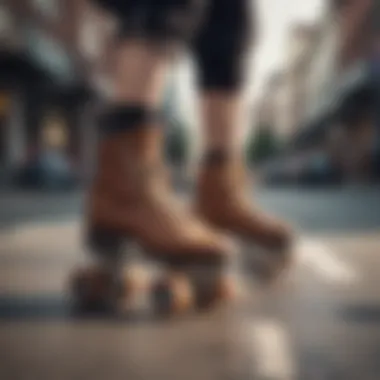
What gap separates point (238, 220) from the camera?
2.09 ft

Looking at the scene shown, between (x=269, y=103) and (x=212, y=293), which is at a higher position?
(x=269, y=103)

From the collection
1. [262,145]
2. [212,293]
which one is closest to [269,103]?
[262,145]

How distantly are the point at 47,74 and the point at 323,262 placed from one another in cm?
22

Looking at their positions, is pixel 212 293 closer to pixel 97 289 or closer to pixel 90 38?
pixel 97 289

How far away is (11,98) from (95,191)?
8 cm

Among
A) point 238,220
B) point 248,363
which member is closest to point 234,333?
point 248,363

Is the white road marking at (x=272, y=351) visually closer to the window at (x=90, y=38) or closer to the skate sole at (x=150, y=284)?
the skate sole at (x=150, y=284)

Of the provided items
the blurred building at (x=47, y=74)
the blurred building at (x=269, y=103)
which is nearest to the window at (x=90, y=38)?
the blurred building at (x=47, y=74)

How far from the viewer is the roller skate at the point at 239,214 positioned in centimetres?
60

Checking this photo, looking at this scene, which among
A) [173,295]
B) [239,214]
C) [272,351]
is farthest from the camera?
[239,214]

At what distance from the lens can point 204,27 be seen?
0.59 m

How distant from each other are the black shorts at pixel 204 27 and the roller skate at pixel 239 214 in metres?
0.06

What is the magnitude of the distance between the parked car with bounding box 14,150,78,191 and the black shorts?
89 millimetres

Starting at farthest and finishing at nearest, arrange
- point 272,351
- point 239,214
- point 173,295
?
point 239,214 < point 173,295 < point 272,351
